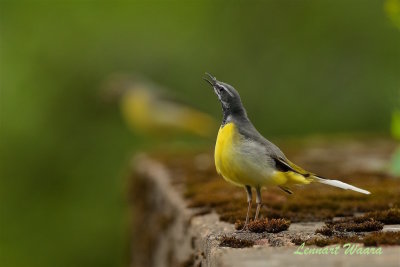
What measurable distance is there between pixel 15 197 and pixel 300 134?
538 cm

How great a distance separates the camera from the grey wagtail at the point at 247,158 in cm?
380

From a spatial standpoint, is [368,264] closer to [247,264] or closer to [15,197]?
[247,264]

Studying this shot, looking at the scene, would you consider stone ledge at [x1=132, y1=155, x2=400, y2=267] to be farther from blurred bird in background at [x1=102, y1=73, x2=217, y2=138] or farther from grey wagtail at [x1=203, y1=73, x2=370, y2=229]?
blurred bird in background at [x1=102, y1=73, x2=217, y2=138]

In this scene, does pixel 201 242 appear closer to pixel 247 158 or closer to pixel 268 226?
pixel 268 226

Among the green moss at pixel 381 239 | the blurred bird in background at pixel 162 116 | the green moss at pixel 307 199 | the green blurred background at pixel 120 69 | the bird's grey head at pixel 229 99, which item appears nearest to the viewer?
the green moss at pixel 381 239

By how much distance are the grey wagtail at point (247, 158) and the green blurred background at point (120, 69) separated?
26.2ft

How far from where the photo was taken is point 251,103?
13.4 meters

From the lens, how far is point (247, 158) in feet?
12.5

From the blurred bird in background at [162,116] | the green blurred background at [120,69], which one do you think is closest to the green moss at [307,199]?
the blurred bird in background at [162,116]

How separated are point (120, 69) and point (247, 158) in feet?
31.7

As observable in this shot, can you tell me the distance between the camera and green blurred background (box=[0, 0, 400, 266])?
12.2m

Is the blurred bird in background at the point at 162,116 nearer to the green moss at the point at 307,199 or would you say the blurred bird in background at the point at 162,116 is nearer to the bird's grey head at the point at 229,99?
the green moss at the point at 307,199

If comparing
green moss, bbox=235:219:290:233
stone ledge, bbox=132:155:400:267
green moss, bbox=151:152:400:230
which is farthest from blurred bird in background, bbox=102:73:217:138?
green moss, bbox=235:219:290:233

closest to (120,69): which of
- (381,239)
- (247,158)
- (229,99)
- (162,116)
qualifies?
(162,116)
